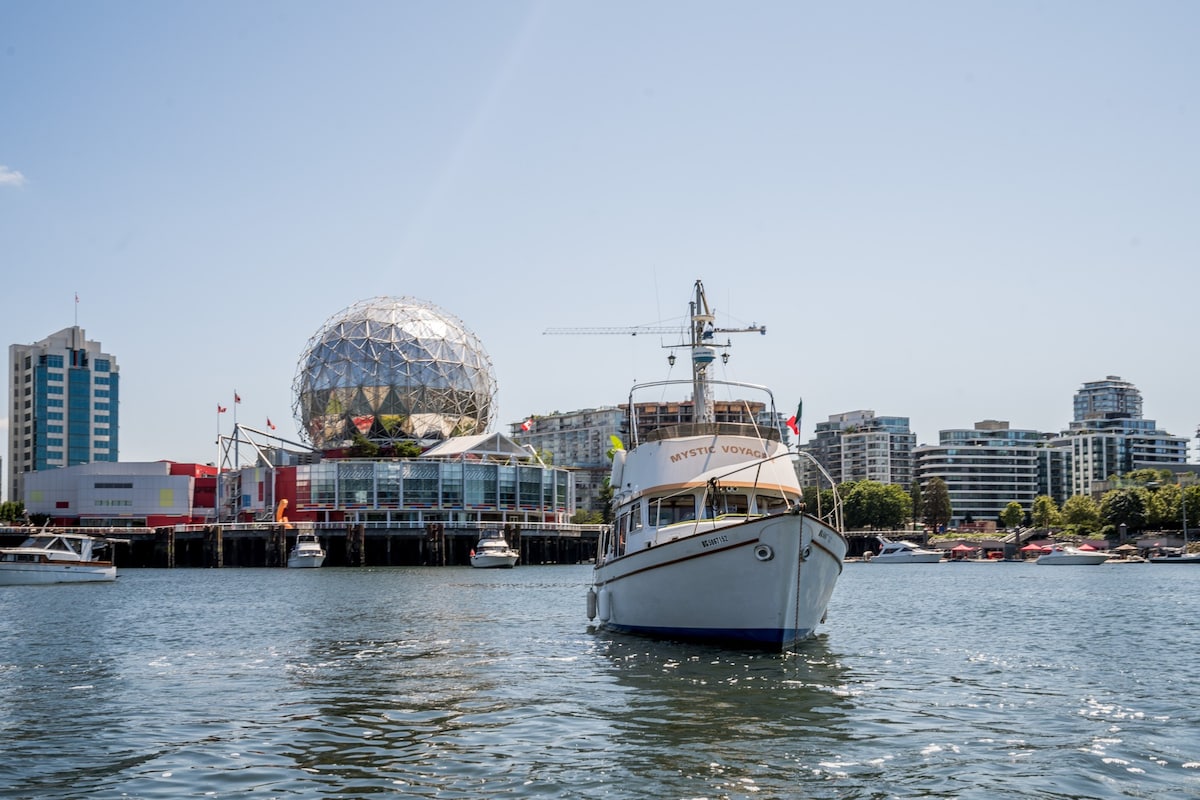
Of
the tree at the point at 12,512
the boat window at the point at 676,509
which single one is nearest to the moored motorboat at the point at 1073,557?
the boat window at the point at 676,509

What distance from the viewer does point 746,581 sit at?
32.0 m

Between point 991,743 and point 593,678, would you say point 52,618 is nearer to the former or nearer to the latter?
point 593,678

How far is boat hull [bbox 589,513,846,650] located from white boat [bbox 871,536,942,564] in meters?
149

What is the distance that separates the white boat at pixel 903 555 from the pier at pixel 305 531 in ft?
196

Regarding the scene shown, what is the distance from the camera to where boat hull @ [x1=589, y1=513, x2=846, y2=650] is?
31.2m

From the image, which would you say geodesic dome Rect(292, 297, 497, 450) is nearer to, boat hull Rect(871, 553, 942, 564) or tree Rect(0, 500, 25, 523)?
tree Rect(0, 500, 25, 523)

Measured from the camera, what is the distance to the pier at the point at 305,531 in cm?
13450

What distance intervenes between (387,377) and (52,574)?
7647 centimetres

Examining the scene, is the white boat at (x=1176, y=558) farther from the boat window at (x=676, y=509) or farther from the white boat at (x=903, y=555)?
the boat window at (x=676, y=509)

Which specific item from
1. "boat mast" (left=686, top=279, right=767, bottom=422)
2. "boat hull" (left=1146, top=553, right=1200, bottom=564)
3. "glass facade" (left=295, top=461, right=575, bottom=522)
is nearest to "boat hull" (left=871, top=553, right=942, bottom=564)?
"boat hull" (left=1146, top=553, right=1200, bottom=564)

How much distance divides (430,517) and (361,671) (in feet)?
395

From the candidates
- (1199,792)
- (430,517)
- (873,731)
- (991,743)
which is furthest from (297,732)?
(430,517)

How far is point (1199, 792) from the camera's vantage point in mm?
16812

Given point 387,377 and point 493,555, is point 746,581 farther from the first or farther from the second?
point 387,377
